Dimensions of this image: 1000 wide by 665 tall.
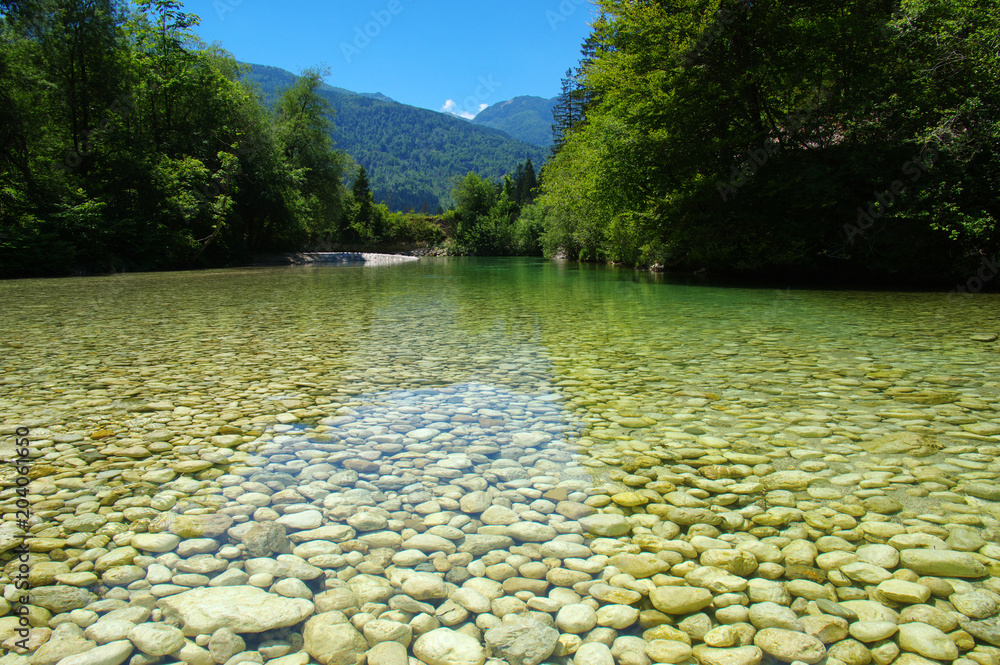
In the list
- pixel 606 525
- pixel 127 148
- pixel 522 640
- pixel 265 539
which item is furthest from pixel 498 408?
pixel 127 148

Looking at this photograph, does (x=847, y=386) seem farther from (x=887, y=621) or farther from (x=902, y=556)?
(x=887, y=621)

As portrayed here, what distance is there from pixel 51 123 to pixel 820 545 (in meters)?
35.5

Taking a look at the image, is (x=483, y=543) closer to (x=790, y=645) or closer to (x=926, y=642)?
(x=790, y=645)

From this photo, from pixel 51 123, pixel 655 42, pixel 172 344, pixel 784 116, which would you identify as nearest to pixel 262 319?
pixel 172 344

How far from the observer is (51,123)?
2638 cm

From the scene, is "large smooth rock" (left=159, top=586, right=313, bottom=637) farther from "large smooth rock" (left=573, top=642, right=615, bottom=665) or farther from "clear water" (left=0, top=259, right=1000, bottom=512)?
"clear water" (left=0, top=259, right=1000, bottom=512)

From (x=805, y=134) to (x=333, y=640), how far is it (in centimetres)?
2140

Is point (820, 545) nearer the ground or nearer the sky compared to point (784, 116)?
nearer the ground

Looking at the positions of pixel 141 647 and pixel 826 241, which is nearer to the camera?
pixel 141 647

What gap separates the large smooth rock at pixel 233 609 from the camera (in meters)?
1.92

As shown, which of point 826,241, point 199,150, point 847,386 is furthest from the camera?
point 199,150

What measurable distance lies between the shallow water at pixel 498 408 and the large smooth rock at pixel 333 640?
29.8 inches

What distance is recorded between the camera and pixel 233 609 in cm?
200

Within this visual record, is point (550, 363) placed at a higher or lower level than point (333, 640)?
higher
